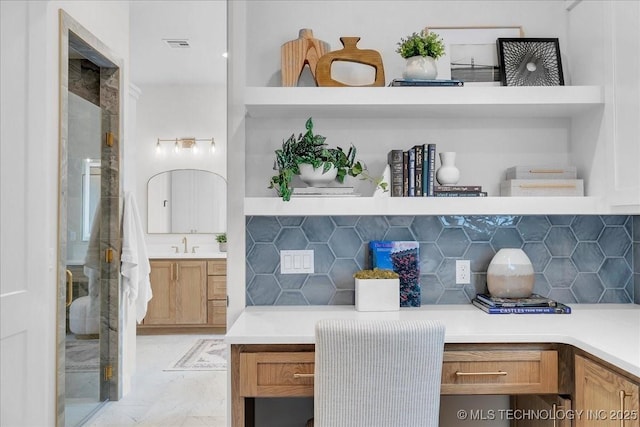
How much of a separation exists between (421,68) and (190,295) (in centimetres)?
401

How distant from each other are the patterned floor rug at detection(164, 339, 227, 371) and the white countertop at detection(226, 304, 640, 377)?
2.23m

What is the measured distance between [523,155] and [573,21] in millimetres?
634

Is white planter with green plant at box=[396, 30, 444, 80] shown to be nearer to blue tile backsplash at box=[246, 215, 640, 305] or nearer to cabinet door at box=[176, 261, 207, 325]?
blue tile backsplash at box=[246, 215, 640, 305]

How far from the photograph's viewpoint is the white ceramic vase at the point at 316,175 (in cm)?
216

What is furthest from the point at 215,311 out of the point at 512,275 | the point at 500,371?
the point at 500,371

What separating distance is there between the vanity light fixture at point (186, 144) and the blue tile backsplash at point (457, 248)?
398 centimetres

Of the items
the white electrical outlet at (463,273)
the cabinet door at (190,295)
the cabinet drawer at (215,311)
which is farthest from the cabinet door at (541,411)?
the cabinet door at (190,295)

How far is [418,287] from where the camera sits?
2.27 m

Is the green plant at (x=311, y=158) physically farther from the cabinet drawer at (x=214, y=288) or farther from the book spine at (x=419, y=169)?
the cabinet drawer at (x=214, y=288)

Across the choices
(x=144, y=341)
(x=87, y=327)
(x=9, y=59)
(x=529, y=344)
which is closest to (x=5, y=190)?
(x=9, y=59)

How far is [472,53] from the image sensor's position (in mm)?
2350

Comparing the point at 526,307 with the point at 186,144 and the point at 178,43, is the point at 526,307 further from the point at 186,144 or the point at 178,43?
the point at 186,144

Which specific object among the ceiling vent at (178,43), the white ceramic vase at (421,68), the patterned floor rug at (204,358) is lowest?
the patterned floor rug at (204,358)

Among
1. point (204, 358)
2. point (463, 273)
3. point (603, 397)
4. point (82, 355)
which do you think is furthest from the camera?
point (204, 358)
